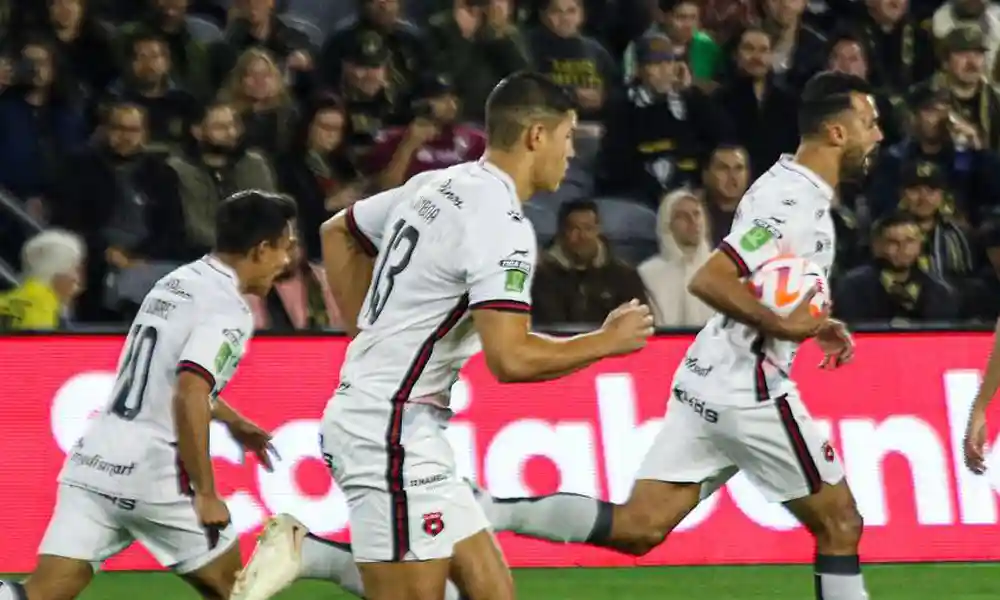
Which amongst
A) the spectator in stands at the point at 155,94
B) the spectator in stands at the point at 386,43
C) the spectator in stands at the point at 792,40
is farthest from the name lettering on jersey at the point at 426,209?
the spectator in stands at the point at 792,40

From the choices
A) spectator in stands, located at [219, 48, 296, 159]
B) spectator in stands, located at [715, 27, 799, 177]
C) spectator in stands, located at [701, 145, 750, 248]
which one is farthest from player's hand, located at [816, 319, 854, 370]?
spectator in stands, located at [219, 48, 296, 159]

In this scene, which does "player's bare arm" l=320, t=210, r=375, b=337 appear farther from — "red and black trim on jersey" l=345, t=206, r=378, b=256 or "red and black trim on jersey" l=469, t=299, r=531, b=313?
"red and black trim on jersey" l=469, t=299, r=531, b=313

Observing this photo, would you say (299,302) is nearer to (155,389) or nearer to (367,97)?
(367,97)

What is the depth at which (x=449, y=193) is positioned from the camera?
5973 millimetres

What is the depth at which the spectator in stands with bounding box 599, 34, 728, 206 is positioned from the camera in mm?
12781

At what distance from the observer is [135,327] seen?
7355 millimetres

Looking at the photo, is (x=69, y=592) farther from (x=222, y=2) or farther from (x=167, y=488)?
(x=222, y=2)

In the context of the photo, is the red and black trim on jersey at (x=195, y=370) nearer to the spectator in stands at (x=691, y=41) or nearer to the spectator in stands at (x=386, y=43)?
the spectator in stands at (x=386, y=43)

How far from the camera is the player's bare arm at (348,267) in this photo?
Result: 6.67 metres

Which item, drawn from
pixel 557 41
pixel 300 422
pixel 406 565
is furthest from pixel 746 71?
pixel 406 565

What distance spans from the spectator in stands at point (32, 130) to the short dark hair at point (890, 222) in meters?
4.71

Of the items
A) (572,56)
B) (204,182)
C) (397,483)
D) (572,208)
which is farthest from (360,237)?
(572,56)

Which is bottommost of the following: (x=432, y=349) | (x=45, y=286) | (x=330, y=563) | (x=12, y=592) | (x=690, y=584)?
(x=690, y=584)

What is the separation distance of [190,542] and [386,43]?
6394 mm
